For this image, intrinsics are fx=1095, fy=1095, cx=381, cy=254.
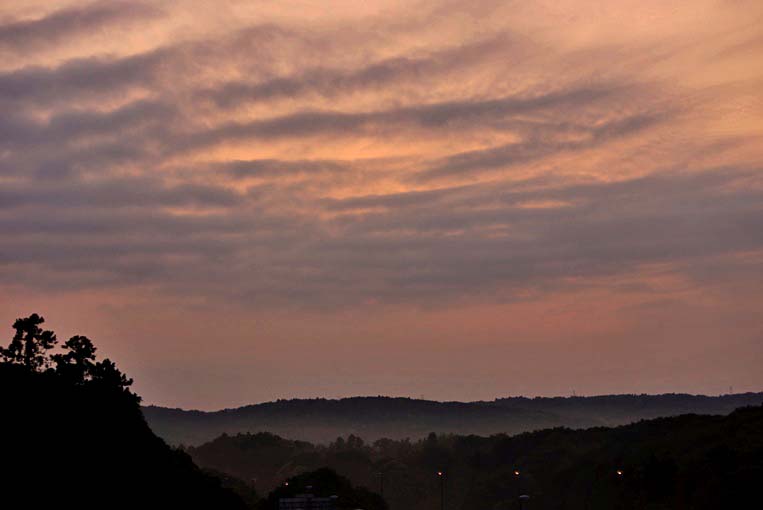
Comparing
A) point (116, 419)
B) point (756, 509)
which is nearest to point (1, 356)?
point (116, 419)

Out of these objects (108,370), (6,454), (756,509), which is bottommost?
(756,509)

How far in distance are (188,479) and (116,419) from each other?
498 inches

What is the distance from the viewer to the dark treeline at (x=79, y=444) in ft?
362

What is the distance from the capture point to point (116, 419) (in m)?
136

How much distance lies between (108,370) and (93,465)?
3982 cm

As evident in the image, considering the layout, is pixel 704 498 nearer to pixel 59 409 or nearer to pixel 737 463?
pixel 737 463

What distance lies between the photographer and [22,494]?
342 ft

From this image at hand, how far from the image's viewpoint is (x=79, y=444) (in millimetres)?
122500

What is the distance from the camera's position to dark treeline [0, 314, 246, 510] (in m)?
110

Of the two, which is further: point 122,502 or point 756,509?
point 756,509

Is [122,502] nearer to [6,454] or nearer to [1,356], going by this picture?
[6,454]

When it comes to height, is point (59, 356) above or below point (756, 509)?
above

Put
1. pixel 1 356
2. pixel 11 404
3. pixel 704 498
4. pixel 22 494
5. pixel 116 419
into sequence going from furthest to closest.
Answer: pixel 704 498 < pixel 1 356 < pixel 116 419 < pixel 11 404 < pixel 22 494

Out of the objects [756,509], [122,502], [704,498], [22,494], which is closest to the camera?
[22,494]
